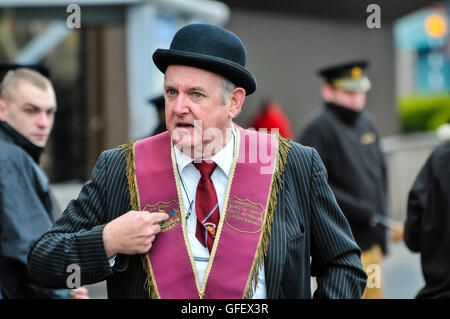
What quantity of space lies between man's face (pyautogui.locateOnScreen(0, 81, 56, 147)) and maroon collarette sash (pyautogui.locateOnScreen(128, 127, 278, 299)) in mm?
1317

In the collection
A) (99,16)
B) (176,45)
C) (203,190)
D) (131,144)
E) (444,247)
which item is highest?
(99,16)

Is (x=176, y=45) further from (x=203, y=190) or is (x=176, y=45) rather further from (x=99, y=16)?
(x=99, y=16)

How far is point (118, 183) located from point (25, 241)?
1.02 meters

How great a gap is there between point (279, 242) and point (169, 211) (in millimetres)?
411

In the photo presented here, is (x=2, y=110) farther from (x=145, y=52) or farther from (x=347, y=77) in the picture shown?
(x=145, y=52)

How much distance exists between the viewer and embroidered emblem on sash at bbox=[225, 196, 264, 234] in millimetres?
2342

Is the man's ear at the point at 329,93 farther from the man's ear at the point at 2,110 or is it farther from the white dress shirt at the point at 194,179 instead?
the white dress shirt at the point at 194,179

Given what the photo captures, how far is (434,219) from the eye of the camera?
371 cm

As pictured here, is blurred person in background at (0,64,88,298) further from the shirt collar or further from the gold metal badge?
the gold metal badge

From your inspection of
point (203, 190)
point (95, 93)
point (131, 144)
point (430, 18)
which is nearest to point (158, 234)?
point (203, 190)

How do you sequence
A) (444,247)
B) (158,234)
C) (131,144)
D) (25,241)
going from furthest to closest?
1. (444,247)
2. (25,241)
3. (131,144)
4. (158,234)

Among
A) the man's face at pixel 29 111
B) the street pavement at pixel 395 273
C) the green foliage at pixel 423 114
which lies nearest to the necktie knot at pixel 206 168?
the man's face at pixel 29 111

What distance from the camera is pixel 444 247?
3.64 meters

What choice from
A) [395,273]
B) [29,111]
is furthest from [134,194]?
[395,273]
